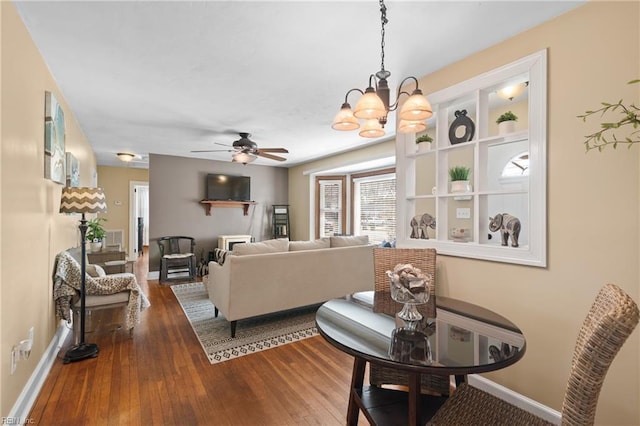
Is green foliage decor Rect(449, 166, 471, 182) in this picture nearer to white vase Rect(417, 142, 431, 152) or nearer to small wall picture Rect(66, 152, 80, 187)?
white vase Rect(417, 142, 431, 152)

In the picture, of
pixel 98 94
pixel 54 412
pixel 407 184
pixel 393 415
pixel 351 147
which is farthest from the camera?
pixel 351 147

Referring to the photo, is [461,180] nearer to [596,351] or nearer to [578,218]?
[578,218]

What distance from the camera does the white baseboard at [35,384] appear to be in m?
1.76

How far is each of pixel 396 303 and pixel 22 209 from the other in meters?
2.47

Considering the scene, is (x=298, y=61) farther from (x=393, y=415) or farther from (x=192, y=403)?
(x=192, y=403)

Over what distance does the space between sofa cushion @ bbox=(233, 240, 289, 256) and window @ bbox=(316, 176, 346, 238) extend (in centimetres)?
343

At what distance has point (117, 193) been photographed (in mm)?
7383

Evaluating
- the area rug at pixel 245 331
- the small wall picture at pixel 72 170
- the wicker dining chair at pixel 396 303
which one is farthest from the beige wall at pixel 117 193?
the wicker dining chair at pixel 396 303

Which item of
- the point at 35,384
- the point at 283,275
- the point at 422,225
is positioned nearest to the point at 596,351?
the point at 422,225

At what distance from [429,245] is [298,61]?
6.13 ft

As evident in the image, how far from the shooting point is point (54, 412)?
1.89 m

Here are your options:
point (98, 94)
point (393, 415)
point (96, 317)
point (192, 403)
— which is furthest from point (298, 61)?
point (96, 317)

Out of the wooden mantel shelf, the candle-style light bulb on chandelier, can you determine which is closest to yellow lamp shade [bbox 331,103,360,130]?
the candle-style light bulb on chandelier

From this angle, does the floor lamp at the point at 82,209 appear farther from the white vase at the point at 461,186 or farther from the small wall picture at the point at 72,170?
the white vase at the point at 461,186
